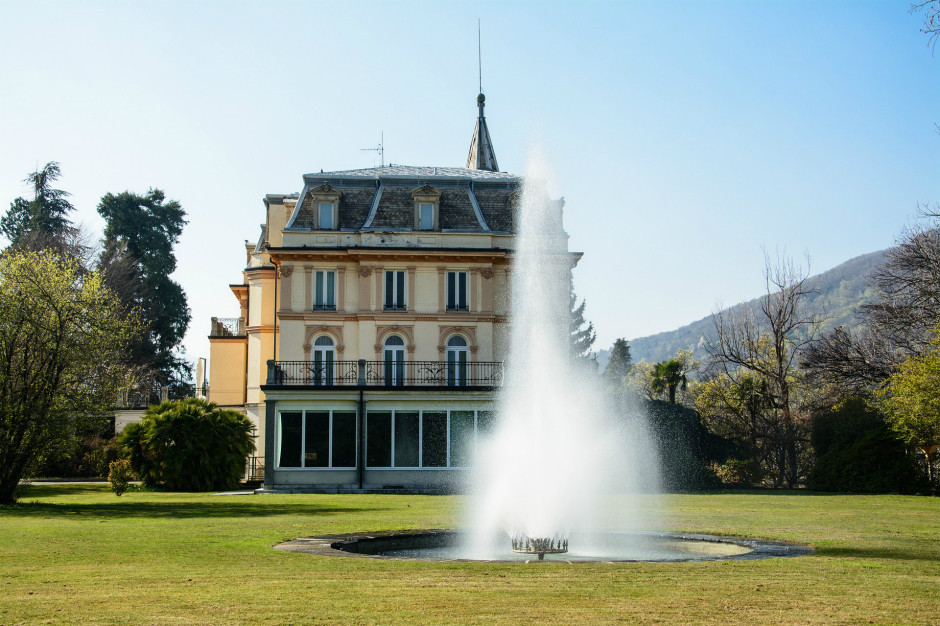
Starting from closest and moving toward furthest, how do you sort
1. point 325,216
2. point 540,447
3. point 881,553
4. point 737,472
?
point 881,553, point 540,447, point 737,472, point 325,216

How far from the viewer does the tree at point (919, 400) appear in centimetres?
2923

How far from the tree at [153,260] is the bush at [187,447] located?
32621mm

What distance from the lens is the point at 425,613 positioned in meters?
8.60

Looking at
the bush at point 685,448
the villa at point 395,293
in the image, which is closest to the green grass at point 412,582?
the bush at point 685,448

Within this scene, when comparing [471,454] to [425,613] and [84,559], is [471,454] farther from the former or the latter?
[425,613]

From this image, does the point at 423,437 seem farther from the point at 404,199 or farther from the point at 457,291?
the point at 404,199

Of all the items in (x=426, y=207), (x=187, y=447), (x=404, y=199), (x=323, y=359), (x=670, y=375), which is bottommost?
(x=187, y=447)

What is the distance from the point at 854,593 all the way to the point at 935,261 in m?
29.3

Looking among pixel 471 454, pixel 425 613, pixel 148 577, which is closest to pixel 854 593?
pixel 425 613

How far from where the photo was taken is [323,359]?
1695 inches

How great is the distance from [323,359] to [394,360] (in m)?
3.05

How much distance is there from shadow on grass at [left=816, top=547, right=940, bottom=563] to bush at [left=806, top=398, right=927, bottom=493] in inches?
852

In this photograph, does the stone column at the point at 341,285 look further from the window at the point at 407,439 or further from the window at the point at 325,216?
the window at the point at 407,439

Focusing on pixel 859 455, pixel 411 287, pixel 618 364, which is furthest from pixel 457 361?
pixel 618 364
